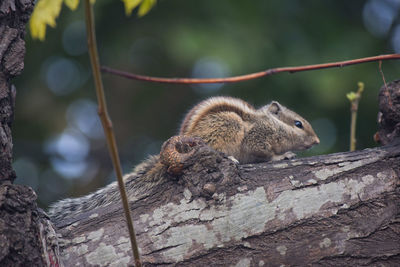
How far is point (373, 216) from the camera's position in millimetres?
3072

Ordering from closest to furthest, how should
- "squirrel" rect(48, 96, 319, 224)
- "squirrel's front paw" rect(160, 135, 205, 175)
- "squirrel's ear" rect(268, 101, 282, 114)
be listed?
1. "squirrel's front paw" rect(160, 135, 205, 175)
2. "squirrel" rect(48, 96, 319, 224)
3. "squirrel's ear" rect(268, 101, 282, 114)

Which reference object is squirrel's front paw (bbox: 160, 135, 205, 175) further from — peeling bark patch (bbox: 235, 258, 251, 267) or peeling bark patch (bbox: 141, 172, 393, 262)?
peeling bark patch (bbox: 235, 258, 251, 267)

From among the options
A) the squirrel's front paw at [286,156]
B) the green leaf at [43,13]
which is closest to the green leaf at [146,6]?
the green leaf at [43,13]

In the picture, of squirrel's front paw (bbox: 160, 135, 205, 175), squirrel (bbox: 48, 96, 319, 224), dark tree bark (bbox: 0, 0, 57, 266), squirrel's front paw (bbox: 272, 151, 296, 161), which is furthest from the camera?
squirrel's front paw (bbox: 272, 151, 296, 161)

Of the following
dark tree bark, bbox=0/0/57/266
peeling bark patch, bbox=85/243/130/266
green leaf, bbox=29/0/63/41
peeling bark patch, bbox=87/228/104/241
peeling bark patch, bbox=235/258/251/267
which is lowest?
peeling bark patch, bbox=235/258/251/267

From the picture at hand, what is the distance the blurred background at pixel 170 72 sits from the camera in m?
8.28

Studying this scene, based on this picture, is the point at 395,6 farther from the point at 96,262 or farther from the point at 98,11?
the point at 96,262

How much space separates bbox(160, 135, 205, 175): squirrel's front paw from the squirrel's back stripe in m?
1.41

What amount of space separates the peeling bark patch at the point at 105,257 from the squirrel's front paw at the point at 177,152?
0.53 metres

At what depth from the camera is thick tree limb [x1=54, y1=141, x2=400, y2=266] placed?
296cm

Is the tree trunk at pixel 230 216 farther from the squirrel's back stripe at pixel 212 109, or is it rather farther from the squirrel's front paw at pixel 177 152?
the squirrel's back stripe at pixel 212 109

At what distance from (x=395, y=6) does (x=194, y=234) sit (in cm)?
756

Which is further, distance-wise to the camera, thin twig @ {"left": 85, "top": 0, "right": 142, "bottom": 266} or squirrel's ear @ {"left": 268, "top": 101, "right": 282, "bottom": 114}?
squirrel's ear @ {"left": 268, "top": 101, "right": 282, "bottom": 114}

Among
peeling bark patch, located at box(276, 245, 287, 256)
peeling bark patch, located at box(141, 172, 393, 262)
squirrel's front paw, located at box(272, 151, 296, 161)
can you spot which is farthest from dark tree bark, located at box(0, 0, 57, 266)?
squirrel's front paw, located at box(272, 151, 296, 161)
